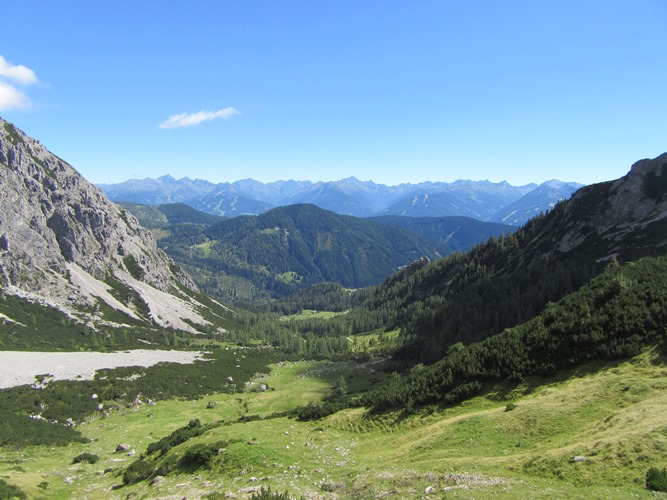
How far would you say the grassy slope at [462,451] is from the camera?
23172 millimetres

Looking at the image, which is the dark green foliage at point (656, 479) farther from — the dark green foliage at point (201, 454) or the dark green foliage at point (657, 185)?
the dark green foliage at point (657, 185)

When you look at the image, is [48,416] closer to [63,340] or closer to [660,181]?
[63,340]

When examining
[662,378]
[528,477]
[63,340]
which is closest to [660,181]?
[662,378]

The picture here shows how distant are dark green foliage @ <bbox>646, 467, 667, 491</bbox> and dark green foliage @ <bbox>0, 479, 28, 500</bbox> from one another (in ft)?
163

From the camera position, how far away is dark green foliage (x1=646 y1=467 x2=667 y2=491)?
1956cm

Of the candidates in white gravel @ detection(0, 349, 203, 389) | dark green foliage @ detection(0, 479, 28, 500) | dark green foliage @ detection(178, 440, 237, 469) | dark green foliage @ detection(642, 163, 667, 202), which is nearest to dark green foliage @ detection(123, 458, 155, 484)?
dark green foliage @ detection(178, 440, 237, 469)

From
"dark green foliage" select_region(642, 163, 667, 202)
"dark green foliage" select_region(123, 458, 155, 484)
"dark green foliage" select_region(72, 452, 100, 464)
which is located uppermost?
"dark green foliage" select_region(642, 163, 667, 202)

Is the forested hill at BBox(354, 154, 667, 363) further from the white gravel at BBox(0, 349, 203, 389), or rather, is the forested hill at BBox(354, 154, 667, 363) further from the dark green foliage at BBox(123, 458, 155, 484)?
the dark green foliage at BBox(123, 458, 155, 484)

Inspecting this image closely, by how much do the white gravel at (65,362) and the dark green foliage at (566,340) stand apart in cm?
10364

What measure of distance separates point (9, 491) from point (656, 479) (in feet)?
169

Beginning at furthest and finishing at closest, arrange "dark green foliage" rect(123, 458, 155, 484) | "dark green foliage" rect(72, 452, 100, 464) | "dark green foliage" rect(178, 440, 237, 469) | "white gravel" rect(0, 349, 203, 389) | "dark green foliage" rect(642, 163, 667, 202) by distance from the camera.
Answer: "dark green foliage" rect(642, 163, 667, 202) < "white gravel" rect(0, 349, 203, 389) < "dark green foliage" rect(72, 452, 100, 464) < "dark green foliage" rect(123, 458, 155, 484) < "dark green foliage" rect(178, 440, 237, 469)

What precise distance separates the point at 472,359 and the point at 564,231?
556 feet

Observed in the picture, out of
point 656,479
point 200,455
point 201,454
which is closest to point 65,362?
point 200,455

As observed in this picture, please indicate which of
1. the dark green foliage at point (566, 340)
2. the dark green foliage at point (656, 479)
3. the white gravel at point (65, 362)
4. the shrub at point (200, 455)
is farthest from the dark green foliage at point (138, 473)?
the white gravel at point (65, 362)
